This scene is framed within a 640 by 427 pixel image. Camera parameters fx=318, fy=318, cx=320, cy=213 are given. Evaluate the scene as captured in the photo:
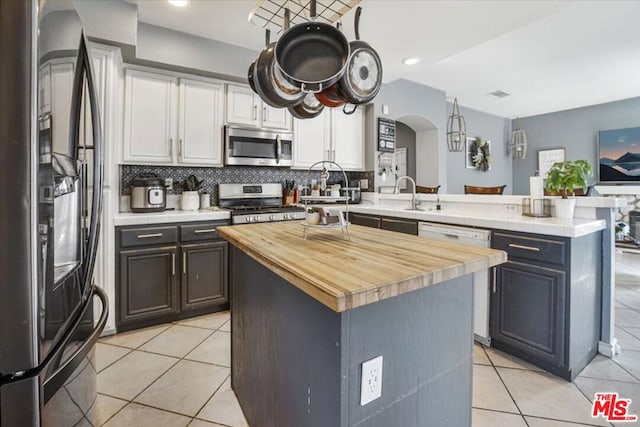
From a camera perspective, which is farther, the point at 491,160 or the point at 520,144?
the point at 491,160

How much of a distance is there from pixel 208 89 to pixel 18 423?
308 centimetres

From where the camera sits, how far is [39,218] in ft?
1.98

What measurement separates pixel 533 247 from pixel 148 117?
3.22m

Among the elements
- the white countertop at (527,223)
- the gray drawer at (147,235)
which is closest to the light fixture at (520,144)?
the white countertop at (527,223)

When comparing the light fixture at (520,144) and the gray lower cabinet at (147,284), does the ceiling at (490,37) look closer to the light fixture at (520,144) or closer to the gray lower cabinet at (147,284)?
the light fixture at (520,144)

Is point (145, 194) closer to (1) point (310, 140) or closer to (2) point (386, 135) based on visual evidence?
(1) point (310, 140)

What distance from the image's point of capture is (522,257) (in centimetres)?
208

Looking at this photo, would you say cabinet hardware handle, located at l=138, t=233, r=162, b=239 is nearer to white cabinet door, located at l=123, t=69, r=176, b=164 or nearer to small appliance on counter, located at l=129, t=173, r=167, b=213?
small appliance on counter, located at l=129, t=173, r=167, b=213

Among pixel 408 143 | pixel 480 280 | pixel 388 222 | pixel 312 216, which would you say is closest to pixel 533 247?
pixel 480 280

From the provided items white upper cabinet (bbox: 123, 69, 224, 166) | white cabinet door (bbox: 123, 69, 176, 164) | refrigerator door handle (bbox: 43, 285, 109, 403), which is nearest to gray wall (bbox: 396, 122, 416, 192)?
white upper cabinet (bbox: 123, 69, 224, 166)

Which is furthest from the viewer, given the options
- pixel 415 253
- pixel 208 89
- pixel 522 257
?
pixel 208 89

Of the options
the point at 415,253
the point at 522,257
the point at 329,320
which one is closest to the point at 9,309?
the point at 329,320

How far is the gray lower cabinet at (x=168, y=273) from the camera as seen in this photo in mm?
2545

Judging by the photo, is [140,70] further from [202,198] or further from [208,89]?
[202,198]
